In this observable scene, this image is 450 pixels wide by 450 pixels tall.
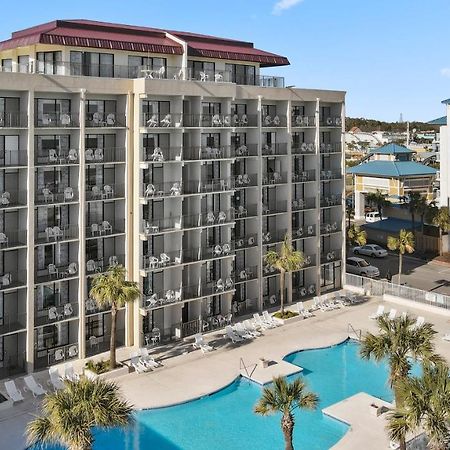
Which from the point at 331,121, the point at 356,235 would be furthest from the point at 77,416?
the point at 356,235

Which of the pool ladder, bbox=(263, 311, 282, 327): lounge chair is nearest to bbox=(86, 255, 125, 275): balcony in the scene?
bbox=(263, 311, 282, 327): lounge chair

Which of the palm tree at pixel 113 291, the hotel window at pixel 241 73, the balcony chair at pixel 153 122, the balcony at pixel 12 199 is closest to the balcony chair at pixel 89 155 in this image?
the balcony chair at pixel 153 122

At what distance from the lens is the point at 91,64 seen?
33094mm

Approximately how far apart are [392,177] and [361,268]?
962 inches

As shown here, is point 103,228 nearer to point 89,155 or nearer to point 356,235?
point 89,155

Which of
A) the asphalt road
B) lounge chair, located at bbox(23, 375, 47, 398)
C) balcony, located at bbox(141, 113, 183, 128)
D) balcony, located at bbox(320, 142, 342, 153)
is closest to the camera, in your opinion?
lounge chair, located at bbox(23, 375, 47, 398)

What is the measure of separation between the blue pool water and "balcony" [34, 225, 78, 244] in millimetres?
9993

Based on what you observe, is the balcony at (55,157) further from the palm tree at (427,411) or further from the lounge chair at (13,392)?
the palm tree at (427,411)

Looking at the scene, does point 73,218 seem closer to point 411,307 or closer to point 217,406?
point 217,406

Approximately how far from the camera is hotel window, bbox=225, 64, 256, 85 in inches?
1566

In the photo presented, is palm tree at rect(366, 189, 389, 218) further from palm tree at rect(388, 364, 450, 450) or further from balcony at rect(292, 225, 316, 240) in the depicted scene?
palm tree at rect(388, 364, 450, 450)

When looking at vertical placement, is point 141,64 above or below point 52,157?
above

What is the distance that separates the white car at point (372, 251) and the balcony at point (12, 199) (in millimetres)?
38095

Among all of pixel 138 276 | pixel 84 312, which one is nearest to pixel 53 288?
pixel 84 312
